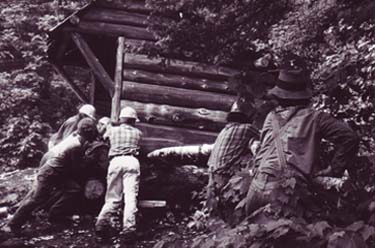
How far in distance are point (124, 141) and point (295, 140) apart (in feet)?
18.5

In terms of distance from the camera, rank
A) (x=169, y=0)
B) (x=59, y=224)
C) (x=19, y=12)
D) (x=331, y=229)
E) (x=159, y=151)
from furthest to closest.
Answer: (x=19, y=12), (x=159, y=151), (x=59, y=224), (x=169, y=0), (x=331, y=229)

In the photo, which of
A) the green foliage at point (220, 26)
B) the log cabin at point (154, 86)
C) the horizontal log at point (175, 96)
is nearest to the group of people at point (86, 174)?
the log cabin at point (154, 86)

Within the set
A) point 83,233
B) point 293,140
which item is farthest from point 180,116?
point 293,140

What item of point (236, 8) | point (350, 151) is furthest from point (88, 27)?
point (350, 151)

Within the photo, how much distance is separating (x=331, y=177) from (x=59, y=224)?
6789 mm

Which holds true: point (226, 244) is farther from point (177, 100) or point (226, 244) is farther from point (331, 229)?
point (177, 100)

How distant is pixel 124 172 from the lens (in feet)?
32.0

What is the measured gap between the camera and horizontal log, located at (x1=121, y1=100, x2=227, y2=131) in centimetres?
1150

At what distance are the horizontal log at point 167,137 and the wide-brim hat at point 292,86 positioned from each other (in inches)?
270

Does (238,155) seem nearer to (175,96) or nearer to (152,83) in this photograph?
(175,96)

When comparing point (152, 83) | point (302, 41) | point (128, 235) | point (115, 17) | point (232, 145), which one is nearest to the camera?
point (302, 41)

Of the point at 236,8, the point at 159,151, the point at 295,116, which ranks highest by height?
the point at 236,8

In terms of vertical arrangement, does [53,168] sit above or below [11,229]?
above

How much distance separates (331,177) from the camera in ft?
14.1
